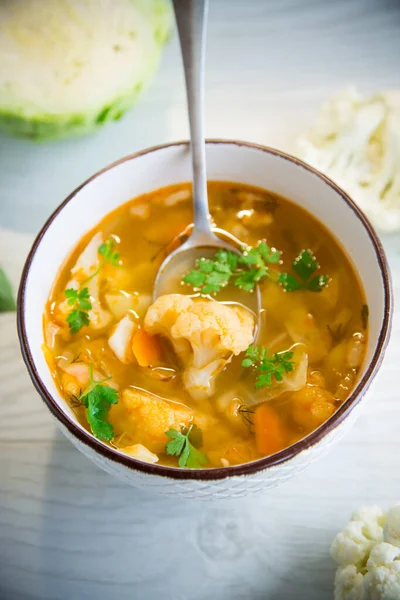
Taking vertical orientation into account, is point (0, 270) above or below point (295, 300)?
above

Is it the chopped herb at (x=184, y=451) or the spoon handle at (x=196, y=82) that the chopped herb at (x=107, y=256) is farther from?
the chopped herb at (x=184, y=451)

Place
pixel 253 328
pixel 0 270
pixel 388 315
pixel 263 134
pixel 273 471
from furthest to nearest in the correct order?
1. pixel 263 134
2. pixel 0 270
3. pixel 253 328
4. pixel 388 315
5. pixel 273 471

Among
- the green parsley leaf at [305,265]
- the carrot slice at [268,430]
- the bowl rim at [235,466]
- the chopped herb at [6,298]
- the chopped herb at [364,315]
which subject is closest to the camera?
the bowl rim at [235,466]

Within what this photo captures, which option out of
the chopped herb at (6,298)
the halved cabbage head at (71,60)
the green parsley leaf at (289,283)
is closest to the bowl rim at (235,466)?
the green parsley leaf at (289,283)

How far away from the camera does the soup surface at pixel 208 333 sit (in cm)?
163

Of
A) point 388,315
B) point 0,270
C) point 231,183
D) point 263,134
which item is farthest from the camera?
point 263,134

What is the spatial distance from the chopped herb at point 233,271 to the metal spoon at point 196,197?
1.3 inches

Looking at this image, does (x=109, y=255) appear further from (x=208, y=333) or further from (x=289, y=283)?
(x=289, y=283)

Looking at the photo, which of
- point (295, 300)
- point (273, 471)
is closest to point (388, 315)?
point (295, 300)

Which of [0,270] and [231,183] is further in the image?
[0,270]

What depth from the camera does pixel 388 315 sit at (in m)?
1.53

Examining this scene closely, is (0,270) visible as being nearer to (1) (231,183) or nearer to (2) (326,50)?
(1) (231,183)

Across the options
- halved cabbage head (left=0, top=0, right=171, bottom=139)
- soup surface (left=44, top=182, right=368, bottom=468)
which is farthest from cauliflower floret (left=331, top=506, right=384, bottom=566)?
halved cabbage head (left=0, top=0, right=171, bottom=139)

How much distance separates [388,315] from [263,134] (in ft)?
3.06
